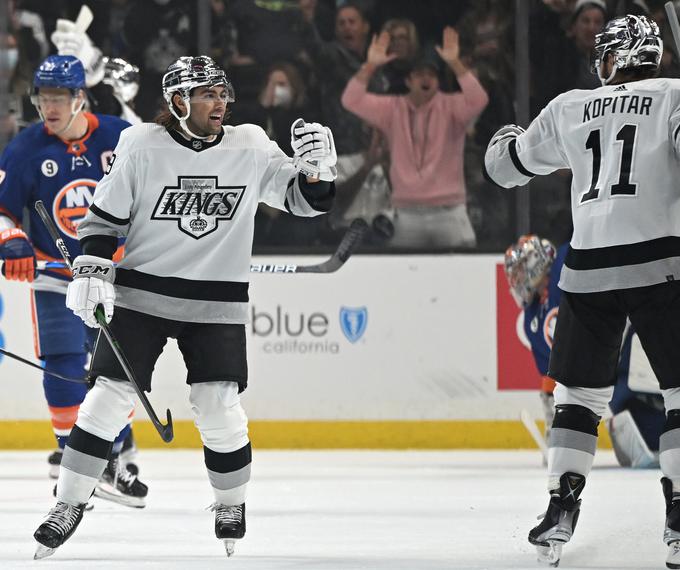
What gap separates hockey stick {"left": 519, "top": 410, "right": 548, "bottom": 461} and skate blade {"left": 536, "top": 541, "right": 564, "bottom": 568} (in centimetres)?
229

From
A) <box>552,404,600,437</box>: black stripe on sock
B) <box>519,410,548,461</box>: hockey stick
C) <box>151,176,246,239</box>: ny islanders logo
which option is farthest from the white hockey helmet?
<box>552,404,600,437</box>: black stripe on sock

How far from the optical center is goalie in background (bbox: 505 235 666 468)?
5.45m

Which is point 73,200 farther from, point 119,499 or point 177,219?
point 177,219

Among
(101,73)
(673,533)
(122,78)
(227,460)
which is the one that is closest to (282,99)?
(101,73)

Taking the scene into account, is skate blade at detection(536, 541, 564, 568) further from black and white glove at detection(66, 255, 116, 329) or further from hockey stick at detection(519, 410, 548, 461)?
hockey stick at detection(519, 410, 548, 461)

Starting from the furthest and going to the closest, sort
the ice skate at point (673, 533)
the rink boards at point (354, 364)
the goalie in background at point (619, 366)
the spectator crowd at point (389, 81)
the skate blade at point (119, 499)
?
the spectator crowd at point (389, 81) < the rink boards at point (354, 364) < the goalie in background at point (619, 366) < the skate blade at point (119, 499) < the ice skate at point (673, 533)

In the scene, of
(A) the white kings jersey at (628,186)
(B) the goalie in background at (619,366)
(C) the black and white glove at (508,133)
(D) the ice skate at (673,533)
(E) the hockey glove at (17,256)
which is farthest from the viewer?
(B) the goalie in background at (619,366)

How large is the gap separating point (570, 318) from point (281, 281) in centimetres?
291

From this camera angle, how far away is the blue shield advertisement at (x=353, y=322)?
6203 mm

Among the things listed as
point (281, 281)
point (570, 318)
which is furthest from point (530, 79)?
point (570, 318)

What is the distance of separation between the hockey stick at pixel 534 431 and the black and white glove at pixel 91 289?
2614mm

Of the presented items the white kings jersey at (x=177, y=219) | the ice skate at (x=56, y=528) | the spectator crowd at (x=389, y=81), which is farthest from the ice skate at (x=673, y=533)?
the spectator crowd at (x=389, y=81)

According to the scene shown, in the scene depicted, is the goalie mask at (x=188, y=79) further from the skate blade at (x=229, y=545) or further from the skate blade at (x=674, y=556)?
the skate blade at (x=674, y=556)

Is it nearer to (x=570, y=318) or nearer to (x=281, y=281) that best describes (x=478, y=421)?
(x=281, y=281)
